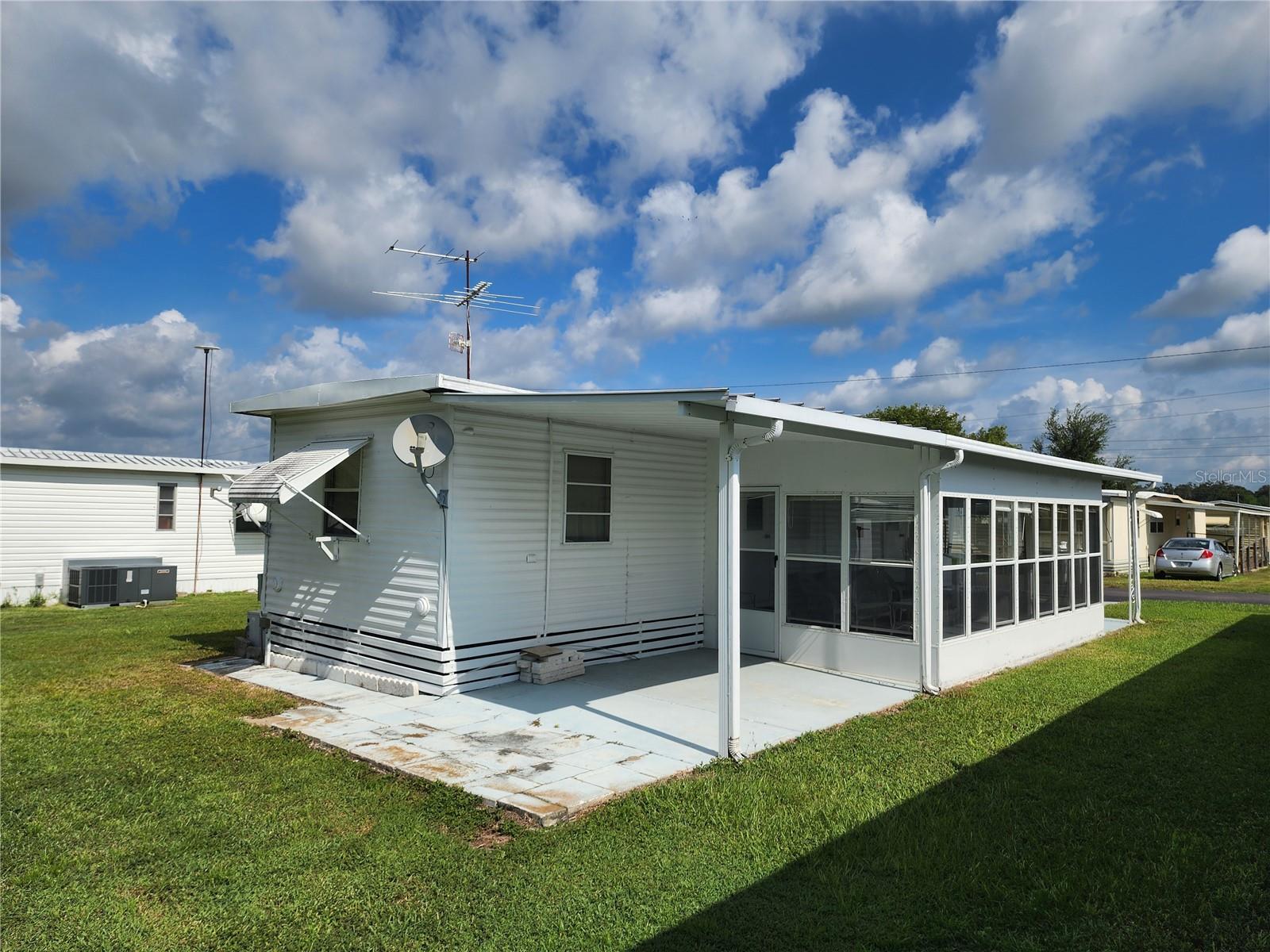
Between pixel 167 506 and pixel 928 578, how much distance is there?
15.4 m

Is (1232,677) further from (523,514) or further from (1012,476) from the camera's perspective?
(523,514)

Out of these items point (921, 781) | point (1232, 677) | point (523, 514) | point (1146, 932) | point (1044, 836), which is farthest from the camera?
point (1232, 677)

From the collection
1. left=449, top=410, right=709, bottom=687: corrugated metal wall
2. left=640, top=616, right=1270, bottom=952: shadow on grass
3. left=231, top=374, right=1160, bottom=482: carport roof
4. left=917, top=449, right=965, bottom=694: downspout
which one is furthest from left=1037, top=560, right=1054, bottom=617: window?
left=449, top=410, right=709, bottom=687: corrugated metal wall

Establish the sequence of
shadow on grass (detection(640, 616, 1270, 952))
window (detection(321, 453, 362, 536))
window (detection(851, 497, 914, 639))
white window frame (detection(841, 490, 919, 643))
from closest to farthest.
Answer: shadow on grass (detection(640, 616, 1270, 952)) < white window frame (detection(841, 490, 919, 643)) < window (detection(851, 497, 914, 639)) < window (detection(321, 453, 362, 536))

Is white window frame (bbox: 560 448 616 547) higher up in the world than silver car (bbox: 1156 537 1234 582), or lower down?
higher up

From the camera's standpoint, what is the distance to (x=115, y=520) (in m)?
15.4

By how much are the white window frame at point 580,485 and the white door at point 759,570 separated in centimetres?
160

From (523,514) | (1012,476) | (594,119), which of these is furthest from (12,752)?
(594,119)

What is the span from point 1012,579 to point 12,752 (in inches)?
368

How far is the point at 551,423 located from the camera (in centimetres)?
767

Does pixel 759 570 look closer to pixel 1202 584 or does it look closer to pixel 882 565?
pixel 882 565

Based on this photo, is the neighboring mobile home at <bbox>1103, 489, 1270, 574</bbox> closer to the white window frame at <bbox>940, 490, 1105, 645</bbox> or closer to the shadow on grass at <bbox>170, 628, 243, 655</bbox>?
the white window frame at <bbox>940, 490, 1105, 645</bbox>

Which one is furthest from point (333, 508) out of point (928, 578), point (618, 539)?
point (928, 578)

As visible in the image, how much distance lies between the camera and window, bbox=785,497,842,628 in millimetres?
8031
